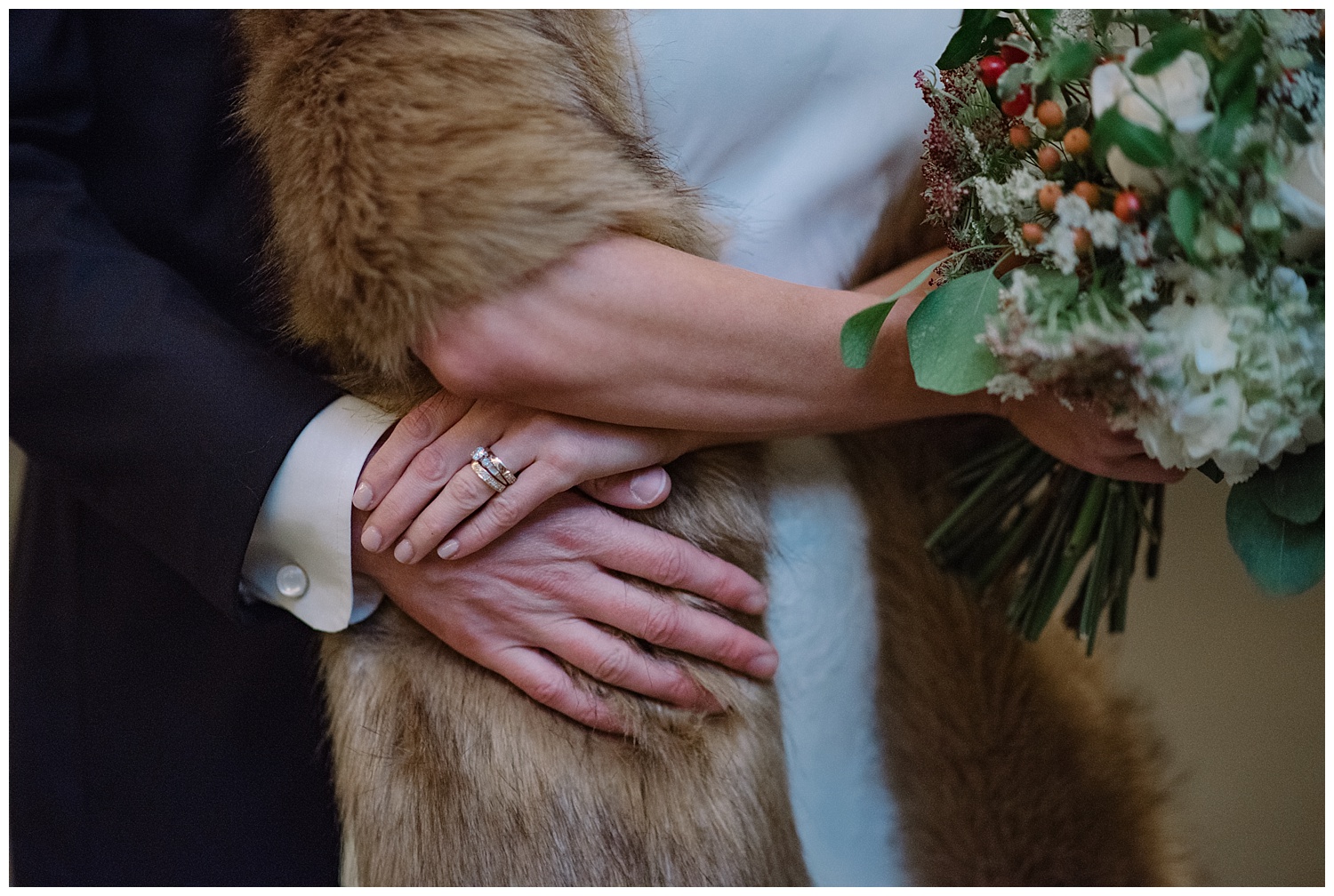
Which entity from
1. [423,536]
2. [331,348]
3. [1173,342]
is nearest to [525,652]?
[423,536]

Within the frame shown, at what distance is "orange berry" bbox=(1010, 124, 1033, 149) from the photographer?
1.71 feet

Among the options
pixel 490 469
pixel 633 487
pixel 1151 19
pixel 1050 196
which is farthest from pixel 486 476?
pixel 1151 19

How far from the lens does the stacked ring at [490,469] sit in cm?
62

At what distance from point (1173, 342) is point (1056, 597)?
15.1 inches

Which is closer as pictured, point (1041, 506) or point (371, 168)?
point (371, 168)

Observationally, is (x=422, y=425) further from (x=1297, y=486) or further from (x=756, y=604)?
(x=1297, y=486)

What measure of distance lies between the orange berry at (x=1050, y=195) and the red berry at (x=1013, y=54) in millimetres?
87

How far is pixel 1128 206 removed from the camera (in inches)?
18.2

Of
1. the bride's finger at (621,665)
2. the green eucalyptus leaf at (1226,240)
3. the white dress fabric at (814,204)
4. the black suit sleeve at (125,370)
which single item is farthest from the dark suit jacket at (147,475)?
the green eucalyptus leaf at (1226,240)

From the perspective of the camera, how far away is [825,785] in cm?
75

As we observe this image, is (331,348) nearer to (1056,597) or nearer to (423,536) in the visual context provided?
(423,536)

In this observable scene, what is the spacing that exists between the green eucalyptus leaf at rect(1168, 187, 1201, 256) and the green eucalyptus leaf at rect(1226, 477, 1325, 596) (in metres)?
0.22

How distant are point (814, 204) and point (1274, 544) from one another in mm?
393

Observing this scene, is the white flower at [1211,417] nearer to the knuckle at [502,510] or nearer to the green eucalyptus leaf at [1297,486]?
the green eucalyptus leaf at [1297,486]
